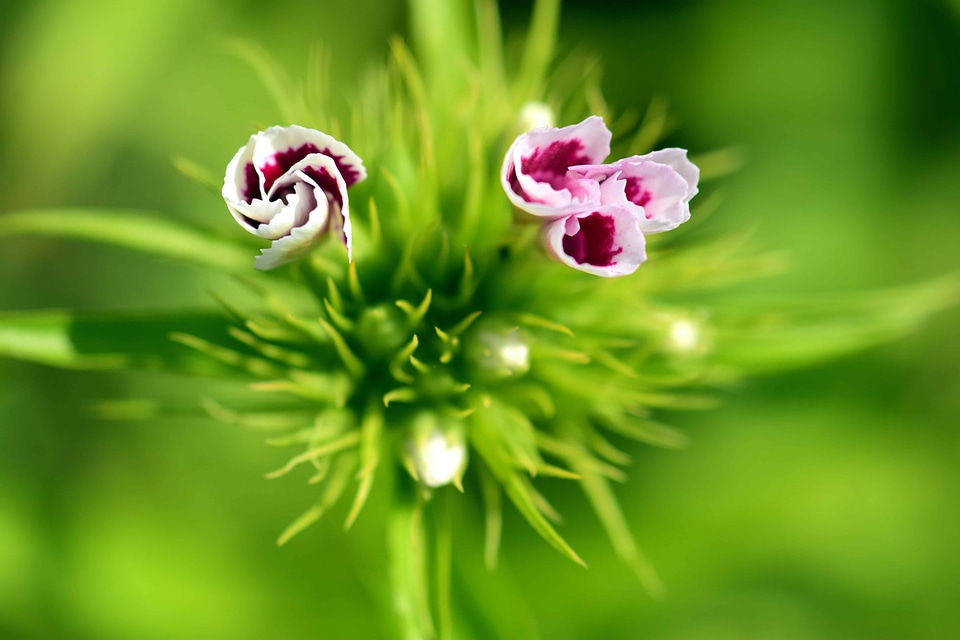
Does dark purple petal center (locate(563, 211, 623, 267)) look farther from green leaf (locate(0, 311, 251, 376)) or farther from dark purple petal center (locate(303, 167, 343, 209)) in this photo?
green leaf (locate(0, 311, 251, 376))

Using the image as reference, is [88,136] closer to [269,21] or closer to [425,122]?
[269,21]

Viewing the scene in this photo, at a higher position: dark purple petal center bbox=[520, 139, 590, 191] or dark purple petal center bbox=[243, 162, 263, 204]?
dark purple petal center bbox=[520, 139, 590, 191]

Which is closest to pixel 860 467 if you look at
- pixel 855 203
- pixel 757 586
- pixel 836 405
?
pixel 836 405

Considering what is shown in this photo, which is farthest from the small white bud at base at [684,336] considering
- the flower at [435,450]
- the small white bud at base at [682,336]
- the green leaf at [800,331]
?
the flower at [435,450]

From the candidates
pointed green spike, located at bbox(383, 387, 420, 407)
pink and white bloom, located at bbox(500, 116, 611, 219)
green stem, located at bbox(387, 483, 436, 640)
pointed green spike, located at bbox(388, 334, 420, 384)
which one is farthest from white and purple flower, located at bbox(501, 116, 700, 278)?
green stem, located at bbox(387, 483, 436, 640)

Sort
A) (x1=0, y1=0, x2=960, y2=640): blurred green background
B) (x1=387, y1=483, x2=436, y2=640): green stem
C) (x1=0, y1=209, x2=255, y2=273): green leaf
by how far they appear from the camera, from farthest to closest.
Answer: (x1=0, y1=0, x2=960, y2=640): blurred green background → (x1=0, y1=209, x2=255, y2=273): green leaf → (x1=387, y1=483, x2=436, y2=640): green stem

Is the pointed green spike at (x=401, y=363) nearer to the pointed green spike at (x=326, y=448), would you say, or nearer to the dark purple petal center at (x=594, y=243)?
the pointed green spike at (x=326, y=448)

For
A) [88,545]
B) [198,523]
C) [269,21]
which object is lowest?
[88,545]

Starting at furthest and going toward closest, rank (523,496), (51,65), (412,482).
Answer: (51,65)
(412,482)
(523,496)
